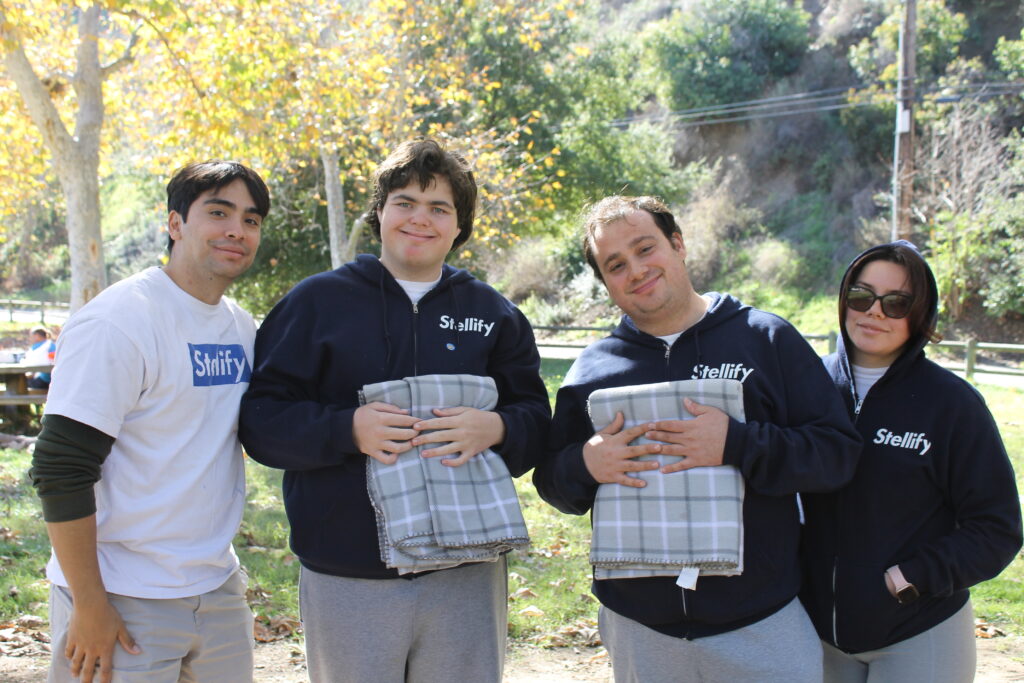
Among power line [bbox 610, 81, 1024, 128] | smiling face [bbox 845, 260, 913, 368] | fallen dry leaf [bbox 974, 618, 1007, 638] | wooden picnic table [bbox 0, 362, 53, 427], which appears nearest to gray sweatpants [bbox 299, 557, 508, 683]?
smiling face [bbox 845, 260, 913, 368]

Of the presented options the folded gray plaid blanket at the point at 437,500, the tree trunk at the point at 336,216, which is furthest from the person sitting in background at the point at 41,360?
the folded gray plaid blanket at the point at 437,500

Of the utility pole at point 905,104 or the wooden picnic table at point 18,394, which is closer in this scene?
the wooden picnic table at point 18,394

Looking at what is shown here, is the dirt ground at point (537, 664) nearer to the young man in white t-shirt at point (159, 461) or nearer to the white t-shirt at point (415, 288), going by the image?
the young man in white t-shirt at point (159, 461)

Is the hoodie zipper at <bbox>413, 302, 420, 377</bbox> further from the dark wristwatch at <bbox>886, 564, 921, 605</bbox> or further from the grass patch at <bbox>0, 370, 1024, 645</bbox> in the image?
the grass patch at <bbox>0, 370, 1024, 645</bbox>

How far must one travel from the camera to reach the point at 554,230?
2122 centimetres

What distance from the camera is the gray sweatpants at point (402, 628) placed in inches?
93.1

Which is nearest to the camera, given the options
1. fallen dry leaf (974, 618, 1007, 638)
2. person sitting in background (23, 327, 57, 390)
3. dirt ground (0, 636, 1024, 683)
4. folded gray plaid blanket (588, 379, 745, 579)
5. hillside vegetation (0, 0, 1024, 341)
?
folded gray plaid blanket (588, 379, 745, 579)

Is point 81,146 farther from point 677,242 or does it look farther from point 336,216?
point 677,242

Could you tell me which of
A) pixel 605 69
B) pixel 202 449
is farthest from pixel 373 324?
pixel 605 69

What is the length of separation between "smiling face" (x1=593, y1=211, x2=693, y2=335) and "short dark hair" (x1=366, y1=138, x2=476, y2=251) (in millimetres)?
456

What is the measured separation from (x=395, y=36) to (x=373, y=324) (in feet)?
37.1

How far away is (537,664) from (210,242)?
109 inches

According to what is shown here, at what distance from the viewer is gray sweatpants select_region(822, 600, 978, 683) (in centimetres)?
229

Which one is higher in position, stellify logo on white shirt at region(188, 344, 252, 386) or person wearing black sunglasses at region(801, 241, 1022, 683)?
stellify logo on white shirt at region(188, 344, 252, 386)
